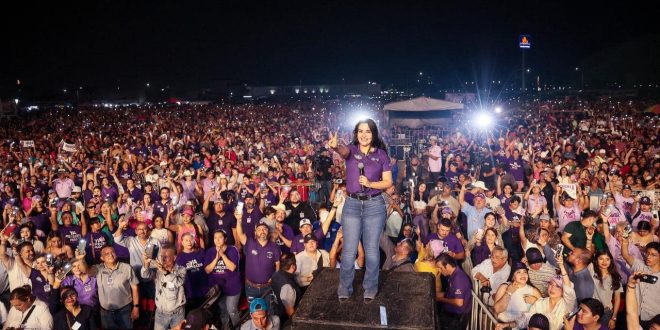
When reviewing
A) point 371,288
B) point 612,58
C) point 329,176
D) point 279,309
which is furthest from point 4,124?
point 612,58

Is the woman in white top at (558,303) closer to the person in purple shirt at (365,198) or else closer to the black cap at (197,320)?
the person in purple shirt at (365,198)

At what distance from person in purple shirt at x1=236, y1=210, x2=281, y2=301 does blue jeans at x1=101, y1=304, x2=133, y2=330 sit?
4.69ft

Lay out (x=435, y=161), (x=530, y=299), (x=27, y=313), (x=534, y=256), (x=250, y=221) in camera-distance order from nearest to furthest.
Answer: (x=530, y=299)
(x=27, y=313)
(x=534, y=256)
(x=250, y=221)
(x=435, y=161)

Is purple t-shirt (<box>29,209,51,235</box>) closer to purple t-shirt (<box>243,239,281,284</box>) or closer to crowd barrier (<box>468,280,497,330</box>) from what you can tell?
purple t-shirt (<box>243,239,281,284</box>)

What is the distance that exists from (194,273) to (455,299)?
3.18 m

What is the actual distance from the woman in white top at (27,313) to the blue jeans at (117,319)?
73 centimetres

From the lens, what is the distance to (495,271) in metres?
5.50

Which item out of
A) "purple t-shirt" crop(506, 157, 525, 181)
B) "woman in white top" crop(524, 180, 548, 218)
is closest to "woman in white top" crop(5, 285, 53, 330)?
"woman in white top" crop(524, 180, 548, 218)

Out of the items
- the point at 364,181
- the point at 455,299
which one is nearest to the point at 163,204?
the point at 455,299

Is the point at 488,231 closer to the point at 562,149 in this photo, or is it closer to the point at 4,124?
the point at 562,149

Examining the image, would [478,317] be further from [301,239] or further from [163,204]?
[163,204]

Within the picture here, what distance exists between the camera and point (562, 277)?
458 cm

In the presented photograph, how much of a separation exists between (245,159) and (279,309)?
8.86 m

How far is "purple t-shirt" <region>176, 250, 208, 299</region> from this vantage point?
19.2ft
